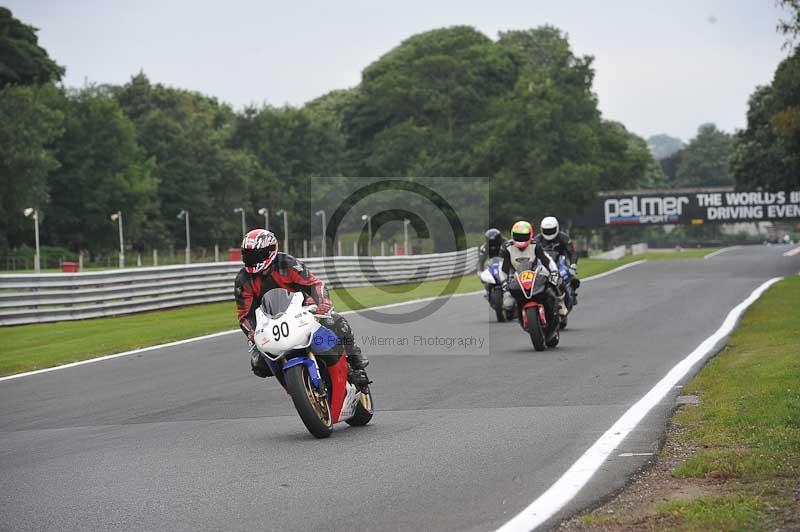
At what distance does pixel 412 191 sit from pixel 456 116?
19.1 metres

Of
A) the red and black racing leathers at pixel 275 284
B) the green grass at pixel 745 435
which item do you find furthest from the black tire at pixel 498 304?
the red and black racing leathers at pixel 275 284

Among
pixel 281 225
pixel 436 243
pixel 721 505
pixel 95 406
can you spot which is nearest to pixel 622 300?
pixel 95 406

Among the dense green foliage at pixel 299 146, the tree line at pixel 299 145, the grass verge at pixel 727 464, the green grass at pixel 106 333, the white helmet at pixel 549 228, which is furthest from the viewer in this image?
the dense green foliage at pixel 299 146

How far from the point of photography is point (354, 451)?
832 cm

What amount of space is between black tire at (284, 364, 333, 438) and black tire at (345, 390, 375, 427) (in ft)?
1.65

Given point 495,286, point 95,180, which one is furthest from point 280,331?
point 95,180

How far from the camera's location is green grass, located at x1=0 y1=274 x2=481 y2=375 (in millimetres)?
17375

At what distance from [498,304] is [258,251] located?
12677 millimetres

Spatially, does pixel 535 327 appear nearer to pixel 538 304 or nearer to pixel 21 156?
pixel 538 304

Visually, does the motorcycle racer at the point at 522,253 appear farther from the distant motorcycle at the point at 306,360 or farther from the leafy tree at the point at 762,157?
the leafy tree at the point at 762,157

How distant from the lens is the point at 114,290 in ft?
83.8

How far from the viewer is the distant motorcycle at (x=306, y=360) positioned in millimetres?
8617

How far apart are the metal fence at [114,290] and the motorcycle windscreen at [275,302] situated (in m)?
14.9

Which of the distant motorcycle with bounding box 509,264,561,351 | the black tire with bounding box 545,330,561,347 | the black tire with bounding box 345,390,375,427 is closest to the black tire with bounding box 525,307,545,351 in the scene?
the distant motorcycle with bounding box 509,264,561,351
